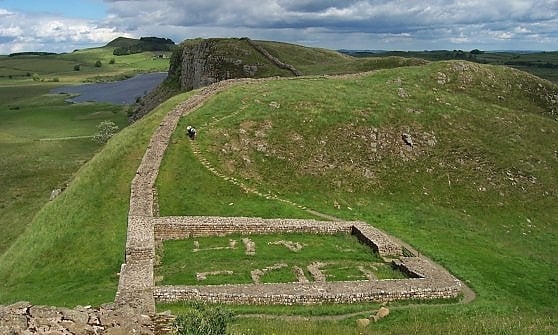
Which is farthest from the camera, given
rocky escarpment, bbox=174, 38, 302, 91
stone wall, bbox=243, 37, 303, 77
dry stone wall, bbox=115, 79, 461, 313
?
rocky escarpment, bbox=174, 38, 302, 91

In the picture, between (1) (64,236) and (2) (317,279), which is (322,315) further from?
(1) (64,236)

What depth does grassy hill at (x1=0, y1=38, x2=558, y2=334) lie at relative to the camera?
2861 centimetres

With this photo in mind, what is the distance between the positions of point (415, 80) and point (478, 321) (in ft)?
144

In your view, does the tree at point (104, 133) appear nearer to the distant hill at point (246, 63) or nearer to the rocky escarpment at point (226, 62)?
the distant hill at point (246, 63)

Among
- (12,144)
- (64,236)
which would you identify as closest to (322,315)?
(64,236)

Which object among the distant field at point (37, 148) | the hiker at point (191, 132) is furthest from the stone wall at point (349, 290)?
the distant field at point (37, 148)

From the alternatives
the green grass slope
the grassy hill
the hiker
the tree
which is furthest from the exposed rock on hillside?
the tree

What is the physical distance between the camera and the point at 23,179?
76625 mm

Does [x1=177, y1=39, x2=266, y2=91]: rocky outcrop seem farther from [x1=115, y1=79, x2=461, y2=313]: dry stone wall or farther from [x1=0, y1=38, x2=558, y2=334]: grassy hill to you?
[x1=115, y1=79, x2=461, y2=313]: dry stone wall

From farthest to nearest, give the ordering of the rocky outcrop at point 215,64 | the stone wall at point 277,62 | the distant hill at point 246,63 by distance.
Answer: the rocky outcrop at point 215,64, the stone wall at point 277,62, the distant hill at point 246,63

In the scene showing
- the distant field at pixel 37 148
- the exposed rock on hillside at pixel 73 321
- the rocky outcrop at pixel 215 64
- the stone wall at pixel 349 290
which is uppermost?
the rocky outcrop at pixel 215 64

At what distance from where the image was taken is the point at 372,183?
149 ft

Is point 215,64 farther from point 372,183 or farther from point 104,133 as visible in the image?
point 372,183

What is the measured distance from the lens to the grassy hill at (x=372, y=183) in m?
28.6
